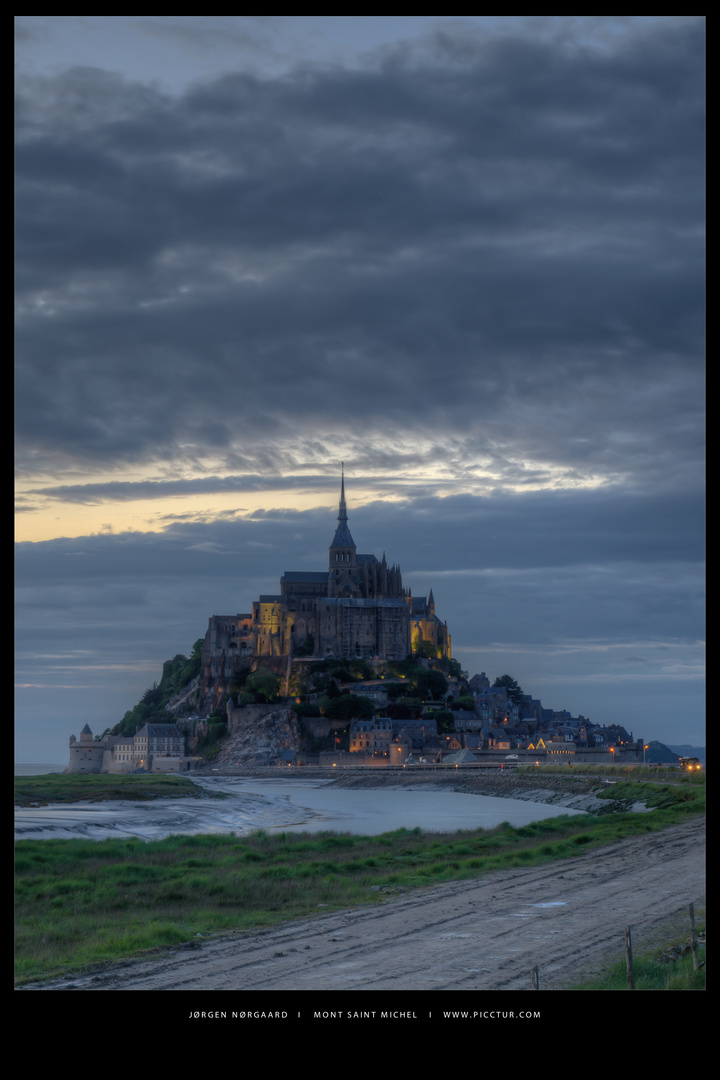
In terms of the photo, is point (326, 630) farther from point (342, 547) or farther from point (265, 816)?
point (265, 816)

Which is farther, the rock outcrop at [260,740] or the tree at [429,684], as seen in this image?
the tree at [429,684]

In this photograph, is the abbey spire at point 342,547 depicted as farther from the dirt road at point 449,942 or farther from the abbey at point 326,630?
the dirt road at point 449,942

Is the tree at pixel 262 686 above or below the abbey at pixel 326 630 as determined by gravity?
below

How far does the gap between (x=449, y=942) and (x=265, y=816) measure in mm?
40307

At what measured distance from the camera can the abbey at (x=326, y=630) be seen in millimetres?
153875

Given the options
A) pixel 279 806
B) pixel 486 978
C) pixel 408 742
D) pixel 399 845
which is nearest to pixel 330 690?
A: pixel 408 742

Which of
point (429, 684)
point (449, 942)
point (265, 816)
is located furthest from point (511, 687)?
point (449, 942)

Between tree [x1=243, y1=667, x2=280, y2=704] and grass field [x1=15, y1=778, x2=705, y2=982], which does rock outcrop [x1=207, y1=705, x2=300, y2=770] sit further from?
grass field [x1=15, y1=778, x2=705, y2=982]

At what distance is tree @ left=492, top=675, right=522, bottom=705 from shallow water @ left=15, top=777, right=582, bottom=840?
84.3 m

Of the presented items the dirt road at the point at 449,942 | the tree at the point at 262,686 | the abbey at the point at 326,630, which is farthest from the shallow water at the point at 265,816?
the abbey at the point at 326,630

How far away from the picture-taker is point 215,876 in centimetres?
2578

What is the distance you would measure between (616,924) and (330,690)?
12336cm

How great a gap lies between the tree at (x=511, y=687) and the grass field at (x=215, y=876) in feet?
409
